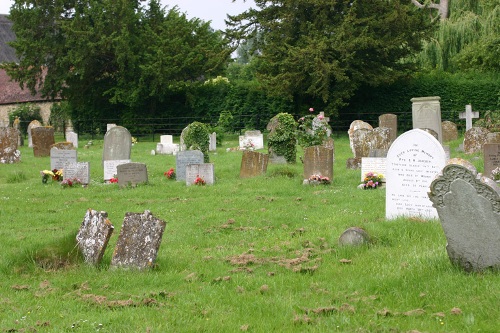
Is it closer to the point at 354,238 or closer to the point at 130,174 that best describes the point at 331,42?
the point at 130,174

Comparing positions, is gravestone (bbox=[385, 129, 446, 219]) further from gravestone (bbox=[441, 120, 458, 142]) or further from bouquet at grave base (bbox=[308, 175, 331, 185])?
gravestone (bbox=[441, 120, 458, 142])

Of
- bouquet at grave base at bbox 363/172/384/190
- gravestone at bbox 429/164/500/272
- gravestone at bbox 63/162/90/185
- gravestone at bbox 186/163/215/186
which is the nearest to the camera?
gravestone at bbox 429/164/500/272

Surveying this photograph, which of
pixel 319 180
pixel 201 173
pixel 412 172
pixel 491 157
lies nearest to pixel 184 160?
pixel 201 173

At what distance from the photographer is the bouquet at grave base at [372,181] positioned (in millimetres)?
14555

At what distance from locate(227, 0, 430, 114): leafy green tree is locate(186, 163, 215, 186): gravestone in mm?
16216

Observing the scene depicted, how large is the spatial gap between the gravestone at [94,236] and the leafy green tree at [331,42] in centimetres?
2422

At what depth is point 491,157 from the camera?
560 inches

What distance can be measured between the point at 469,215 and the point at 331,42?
86.2 ft

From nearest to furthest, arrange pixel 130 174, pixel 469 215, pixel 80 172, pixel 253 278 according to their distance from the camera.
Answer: pixel 469 215
pixel 253 278
pixel 130 174
pixel 80 172

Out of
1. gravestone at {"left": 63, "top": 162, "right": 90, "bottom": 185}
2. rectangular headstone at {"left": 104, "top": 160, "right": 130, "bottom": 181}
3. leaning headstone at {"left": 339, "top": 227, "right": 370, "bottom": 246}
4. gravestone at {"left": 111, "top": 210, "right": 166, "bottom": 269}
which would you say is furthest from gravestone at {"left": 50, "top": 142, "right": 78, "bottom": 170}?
leaning headstone at {"left": 339, "top": 227, "right": 370, "bottom": 246}

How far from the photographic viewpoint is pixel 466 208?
7.10 meters

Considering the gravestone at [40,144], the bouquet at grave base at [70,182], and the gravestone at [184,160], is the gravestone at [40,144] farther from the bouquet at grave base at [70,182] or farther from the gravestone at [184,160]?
the gravestone at [184,160]

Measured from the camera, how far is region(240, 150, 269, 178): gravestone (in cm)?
1778

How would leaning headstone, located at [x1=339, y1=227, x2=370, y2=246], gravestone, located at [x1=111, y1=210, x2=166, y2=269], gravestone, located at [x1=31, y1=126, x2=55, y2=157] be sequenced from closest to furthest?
gravestone, located at [x1=111, y1=210, x2=166, y2=269] → leaning headstone, located at [x1=339, y1=227, x2=370, y2=246] → gravestone, located at [x1=31, y1=126, x2=55, y2=157]
